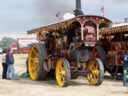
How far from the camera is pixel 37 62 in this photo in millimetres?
16328

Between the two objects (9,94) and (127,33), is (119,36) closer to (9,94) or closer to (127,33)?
(127,33)

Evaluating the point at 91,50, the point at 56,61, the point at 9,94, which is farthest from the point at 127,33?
the point at 9,94

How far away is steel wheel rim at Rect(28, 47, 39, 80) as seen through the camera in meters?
16.5

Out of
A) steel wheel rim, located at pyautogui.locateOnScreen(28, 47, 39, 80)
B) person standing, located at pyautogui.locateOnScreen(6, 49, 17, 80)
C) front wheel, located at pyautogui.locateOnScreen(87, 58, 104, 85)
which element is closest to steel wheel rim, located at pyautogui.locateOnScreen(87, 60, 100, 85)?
front wheel, located at pyautogui.locateOnScreen(87, 58, 104, 85)

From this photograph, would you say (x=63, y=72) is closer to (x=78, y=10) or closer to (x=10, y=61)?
(x=10, y=61)

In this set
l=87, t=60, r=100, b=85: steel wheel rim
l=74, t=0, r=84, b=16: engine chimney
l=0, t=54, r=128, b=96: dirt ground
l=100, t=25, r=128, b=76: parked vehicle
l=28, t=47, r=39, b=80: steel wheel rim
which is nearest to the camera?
l=0, t=54, r=128, b=96: dirt ground

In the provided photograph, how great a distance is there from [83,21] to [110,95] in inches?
123

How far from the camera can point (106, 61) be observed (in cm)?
1731

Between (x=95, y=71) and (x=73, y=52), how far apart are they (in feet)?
3.42

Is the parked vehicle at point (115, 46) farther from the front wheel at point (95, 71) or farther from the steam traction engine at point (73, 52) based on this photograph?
the front wheel at point (95, 71)

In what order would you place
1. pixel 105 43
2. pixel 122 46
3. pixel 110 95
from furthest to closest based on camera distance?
pixel 105 43
pixel 122 46
pixel 110 95

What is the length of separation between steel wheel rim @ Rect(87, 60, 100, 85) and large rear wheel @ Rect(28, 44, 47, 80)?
2.27 metres

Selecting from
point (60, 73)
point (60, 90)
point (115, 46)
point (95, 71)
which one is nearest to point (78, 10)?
point (115, 46)

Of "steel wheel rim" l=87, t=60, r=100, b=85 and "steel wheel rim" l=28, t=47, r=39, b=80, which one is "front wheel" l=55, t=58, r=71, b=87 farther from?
"steel wheel rim" l=28, t=47, r=39, b=80
